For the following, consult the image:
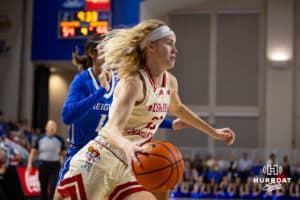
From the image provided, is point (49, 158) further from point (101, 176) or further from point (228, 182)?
point (228, 182)

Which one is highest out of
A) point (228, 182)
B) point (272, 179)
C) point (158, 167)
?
point (158, 167)

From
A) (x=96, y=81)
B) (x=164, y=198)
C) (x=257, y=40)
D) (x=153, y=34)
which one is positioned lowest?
(x=164, y=198)

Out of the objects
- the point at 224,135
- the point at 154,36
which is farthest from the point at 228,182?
the point at 154,36

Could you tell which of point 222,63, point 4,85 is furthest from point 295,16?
point 4,85

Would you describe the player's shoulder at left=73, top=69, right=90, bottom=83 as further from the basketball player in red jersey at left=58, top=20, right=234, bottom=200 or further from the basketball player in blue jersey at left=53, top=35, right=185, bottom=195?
the basketball player in red jersey at left=58, top=20, right=234, bottom=200

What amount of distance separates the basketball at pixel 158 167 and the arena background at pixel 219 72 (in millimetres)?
15539

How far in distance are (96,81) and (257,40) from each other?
57.7 feet

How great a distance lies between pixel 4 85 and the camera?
19.2m

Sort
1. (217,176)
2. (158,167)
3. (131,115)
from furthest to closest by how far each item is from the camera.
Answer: (217,176) → (131,115) → (158,167)

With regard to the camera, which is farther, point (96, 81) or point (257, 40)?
point (257, 40)

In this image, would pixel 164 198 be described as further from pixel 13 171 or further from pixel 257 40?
pixel 257 40

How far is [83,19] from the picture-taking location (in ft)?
51.2

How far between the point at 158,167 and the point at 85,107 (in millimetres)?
1017

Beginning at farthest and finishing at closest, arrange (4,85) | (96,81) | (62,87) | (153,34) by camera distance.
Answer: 1. (62,87)
2. (4,85)
3. (96,81)
4. (153,34)
